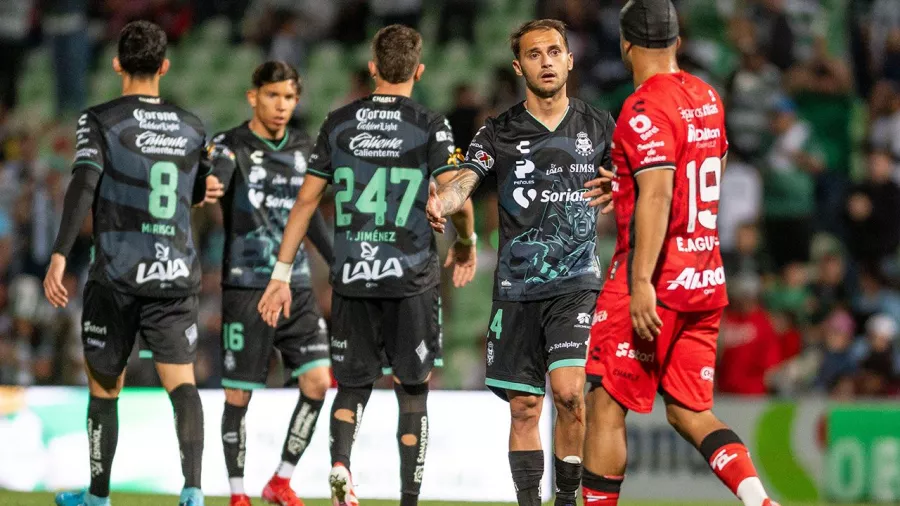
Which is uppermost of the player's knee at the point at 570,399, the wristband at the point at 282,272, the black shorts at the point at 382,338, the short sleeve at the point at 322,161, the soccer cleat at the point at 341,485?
the short sleeve at the point at 322,161

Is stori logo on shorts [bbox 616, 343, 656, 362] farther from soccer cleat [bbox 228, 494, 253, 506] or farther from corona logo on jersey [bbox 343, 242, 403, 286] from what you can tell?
soccer cleat [bbox 228, 494, 253, 506]

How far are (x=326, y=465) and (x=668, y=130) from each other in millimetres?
6225

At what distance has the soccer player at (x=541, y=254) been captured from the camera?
24.4 ft

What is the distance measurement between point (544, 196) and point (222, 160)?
8.36 feet

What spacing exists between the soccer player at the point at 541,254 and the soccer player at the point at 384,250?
1.68 ft

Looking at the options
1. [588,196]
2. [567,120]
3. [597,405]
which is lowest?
[597,405]

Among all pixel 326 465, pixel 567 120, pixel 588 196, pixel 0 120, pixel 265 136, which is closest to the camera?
pixel 588 196

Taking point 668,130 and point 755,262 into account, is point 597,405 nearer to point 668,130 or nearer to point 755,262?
point 668,130

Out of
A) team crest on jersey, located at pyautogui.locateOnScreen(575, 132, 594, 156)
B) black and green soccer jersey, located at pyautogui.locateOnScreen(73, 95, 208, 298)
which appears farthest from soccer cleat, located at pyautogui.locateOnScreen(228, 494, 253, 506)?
team crest on jersey, located at pyautogui.locateOnScreen(575, 132, 594, 156)

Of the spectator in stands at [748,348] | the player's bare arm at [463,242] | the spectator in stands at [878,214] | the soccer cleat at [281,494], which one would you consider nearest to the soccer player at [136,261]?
the soccer cleat at [281,494]

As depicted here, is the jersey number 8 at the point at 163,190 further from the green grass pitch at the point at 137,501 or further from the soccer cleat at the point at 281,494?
the green grass pitch at the point at 137,501

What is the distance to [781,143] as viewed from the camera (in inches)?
625

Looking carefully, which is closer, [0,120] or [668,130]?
[668,130]

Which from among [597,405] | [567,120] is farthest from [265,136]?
[597,405]
